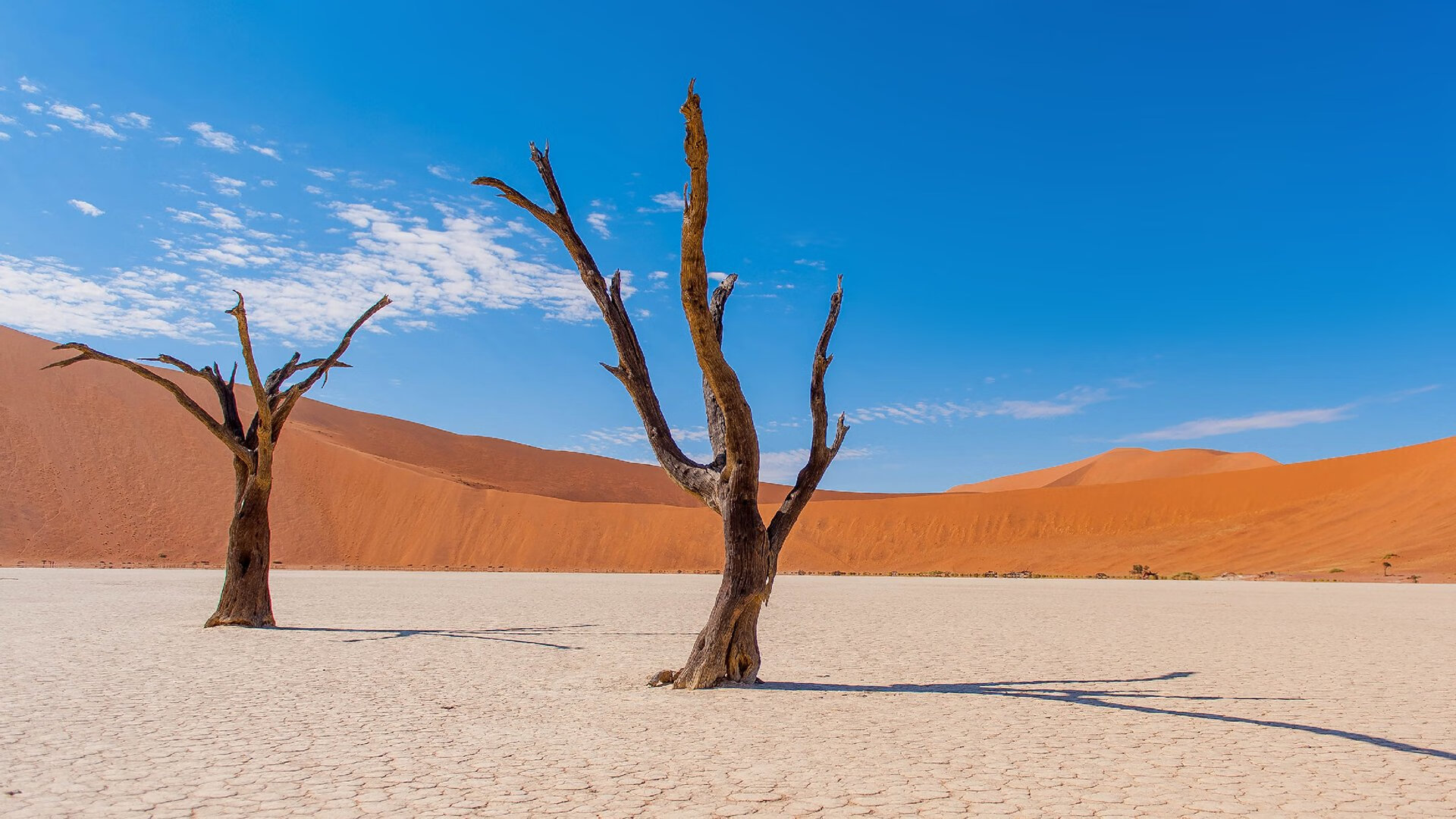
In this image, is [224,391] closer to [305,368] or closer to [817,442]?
[305,368]

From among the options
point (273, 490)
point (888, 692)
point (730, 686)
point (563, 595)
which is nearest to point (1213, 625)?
point (888, 692)

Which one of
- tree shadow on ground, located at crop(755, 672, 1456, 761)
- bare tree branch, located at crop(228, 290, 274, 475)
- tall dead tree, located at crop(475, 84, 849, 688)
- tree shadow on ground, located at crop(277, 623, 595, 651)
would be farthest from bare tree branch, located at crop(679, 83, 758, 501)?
bare tree branch, located at crop(228, 290, 274, 475)

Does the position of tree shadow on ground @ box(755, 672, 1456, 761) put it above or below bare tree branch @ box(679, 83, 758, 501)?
below

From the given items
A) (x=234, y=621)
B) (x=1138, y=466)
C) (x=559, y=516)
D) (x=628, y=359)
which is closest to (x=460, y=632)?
(x=234, y=621)

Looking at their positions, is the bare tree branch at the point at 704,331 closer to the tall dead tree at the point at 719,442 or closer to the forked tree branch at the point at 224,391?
the tall dead tree at the point at 719,442

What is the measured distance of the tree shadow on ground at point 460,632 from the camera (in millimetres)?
12023

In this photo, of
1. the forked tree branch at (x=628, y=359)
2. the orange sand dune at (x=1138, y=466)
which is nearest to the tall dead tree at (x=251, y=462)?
the forked tree branch at (x=628, y=359)

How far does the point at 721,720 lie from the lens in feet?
22.2

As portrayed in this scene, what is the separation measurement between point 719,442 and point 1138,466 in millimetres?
115248

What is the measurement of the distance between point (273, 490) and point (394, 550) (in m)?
7.82

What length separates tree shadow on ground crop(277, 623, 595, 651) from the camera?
12.0 metres

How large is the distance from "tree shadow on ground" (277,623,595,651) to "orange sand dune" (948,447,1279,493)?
93.3 meters

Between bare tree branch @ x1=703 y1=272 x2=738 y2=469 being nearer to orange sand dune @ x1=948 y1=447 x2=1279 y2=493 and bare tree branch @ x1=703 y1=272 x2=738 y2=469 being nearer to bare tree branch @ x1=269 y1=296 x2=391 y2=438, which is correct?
bare tree branch @ x1=269 y1=296 x2=391 y2=438

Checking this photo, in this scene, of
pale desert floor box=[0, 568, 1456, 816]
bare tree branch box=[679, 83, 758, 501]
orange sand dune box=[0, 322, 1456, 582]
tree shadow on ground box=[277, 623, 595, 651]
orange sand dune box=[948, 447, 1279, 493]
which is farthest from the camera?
orange sand dune box=[948, 447, 1279, 493]
